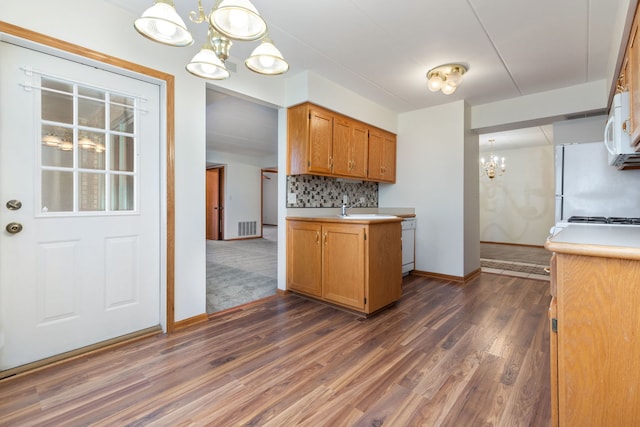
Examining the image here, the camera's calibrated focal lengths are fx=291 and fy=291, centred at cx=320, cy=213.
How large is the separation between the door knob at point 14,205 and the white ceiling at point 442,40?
1454 mm

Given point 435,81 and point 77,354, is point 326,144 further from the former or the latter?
point 77,354

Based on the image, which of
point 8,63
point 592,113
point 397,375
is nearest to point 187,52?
point 8,63

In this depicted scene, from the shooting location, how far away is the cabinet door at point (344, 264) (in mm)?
2662

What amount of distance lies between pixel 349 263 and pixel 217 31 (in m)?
2.07

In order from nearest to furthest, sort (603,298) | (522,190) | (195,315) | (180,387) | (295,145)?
(603,298) < (180,387) < (195,315) < (295,145) < (522,190)

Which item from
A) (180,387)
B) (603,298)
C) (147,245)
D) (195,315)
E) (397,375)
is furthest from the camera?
(195,315)

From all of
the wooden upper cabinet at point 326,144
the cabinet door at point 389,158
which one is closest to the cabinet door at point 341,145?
the wooden upper cabinet at point 326,144

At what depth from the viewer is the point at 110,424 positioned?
1.36 meters

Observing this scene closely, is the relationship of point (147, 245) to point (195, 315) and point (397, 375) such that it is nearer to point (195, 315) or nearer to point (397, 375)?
point (195, 315)

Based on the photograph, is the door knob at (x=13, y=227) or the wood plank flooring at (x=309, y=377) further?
the door knob at (x=13, y=227)

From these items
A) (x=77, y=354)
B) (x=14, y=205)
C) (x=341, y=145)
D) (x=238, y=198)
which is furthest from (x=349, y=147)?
(x=238, y=198)

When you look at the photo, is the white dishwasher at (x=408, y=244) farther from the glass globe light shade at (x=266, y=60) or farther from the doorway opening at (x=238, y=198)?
the glass globe light shade at (x=266, y=60)

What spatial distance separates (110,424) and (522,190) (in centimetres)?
828

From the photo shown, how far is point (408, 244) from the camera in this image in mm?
4129
